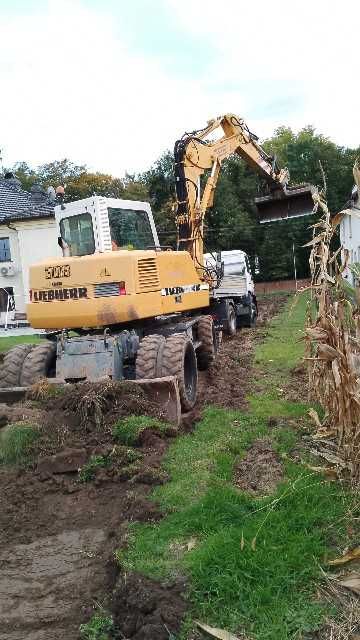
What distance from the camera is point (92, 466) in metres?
5.80

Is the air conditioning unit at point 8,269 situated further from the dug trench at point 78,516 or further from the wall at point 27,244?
the dug trench at point 78,516

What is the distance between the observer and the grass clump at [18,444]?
6105 millimetres

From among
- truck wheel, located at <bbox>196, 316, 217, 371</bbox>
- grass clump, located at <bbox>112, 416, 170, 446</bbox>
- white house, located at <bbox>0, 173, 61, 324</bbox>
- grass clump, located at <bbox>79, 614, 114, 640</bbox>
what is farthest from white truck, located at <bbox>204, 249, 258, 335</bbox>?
white house, located at <bbox>0, 173, 61, 324</bbox>

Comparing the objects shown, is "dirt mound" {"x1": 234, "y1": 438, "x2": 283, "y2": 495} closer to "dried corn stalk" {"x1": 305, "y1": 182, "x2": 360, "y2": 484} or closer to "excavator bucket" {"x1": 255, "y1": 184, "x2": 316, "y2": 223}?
"dried corn stalk" {"x1": 305, "y1": 182, "x2": 360, "y2": 484}

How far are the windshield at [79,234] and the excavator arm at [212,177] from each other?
249 cm

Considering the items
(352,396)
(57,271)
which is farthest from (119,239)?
(352,396)

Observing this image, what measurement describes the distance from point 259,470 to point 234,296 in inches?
442

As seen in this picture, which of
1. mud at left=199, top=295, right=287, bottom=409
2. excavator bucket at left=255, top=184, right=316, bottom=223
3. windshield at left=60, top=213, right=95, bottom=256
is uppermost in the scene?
excavator bucket at left=255, top=184, right=316, bottom=223

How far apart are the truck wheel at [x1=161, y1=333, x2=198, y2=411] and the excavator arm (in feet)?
10.3

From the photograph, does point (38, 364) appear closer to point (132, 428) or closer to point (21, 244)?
point (132, 428)

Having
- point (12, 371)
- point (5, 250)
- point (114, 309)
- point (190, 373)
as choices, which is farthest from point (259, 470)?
point (5, 250)

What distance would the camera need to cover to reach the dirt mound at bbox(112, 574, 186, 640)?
11.5 ft

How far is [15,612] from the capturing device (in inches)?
155

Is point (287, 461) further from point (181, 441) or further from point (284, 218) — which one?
point (284, 218)
